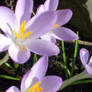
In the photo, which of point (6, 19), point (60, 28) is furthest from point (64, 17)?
point (6, 19)

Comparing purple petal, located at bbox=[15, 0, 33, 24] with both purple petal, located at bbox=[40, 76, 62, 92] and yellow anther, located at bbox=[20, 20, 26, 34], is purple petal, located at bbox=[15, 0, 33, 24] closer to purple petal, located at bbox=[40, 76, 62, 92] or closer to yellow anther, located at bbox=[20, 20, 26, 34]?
yellow anther, located at bbox=[20, 20, 26, 34]

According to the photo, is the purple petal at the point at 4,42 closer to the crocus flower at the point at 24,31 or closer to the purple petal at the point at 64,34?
the crocus flower at the point at 24,31

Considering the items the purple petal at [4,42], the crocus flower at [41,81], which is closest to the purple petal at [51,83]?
the crocus flower at [41,81]

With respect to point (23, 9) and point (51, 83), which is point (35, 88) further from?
point (23, 9)

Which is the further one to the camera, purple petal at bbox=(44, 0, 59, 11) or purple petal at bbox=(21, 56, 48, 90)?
purple petal at bbox=(44, 0, 59, 11)

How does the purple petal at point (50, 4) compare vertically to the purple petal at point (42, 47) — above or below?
above

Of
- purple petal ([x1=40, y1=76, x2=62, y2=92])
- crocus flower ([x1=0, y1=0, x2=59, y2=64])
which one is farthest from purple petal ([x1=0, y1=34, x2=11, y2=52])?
purple petal ([x1=40, y1=76, x2=62, y2=92])
